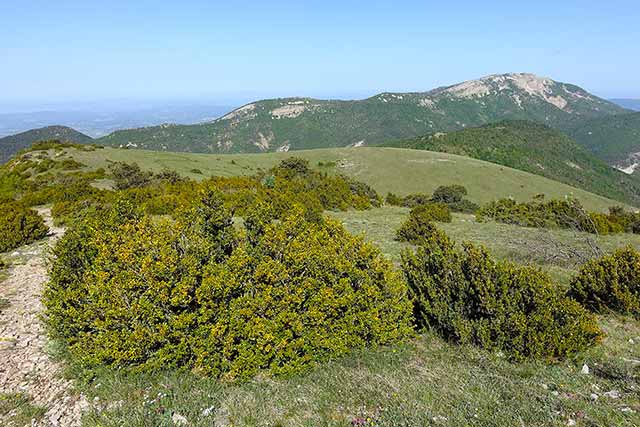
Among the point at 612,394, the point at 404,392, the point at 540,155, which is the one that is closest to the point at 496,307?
the point at 612,394

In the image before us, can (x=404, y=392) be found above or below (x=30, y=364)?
above

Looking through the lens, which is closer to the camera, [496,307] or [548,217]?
[496,307]

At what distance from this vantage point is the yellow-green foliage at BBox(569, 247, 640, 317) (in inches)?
344

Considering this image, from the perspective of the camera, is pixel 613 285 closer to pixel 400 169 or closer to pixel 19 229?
pixel 19 229

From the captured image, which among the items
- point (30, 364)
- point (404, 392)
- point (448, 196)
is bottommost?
point (448, 196)

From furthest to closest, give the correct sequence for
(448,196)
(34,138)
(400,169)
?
1. (34,138)
2. (400,169)
3. (448,196)

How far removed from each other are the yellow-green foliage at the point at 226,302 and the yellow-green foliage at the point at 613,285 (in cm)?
579

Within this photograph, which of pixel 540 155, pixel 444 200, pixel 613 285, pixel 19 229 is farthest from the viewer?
pixel 540 155

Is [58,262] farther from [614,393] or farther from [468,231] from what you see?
[468,231]

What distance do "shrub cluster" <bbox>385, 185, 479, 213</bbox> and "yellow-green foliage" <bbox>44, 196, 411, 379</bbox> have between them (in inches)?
1471

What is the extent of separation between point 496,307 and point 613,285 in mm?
4355

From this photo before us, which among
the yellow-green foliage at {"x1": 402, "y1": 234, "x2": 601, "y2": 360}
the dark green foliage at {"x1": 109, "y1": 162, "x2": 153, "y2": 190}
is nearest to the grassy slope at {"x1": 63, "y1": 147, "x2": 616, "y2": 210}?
the dark green foliage at {"x1": 109, "y1": 162, "x2": 153, "y2": 190}

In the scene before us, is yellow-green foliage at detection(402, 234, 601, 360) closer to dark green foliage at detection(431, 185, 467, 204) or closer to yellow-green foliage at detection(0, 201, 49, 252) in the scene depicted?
yellow-green foliage at detection(0, 201, 49, 252)

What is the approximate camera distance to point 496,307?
6.84m
